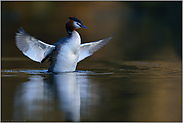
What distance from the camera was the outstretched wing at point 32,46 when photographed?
30.6 feet

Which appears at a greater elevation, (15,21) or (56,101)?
(15,21)

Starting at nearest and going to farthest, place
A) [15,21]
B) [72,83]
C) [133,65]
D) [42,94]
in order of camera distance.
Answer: [42,94]
[72,83]
[133,65]
[15,21]

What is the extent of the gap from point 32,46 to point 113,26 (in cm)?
1773

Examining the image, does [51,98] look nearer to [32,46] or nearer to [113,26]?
[32,46]

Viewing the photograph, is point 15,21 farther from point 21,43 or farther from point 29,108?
point 29,108

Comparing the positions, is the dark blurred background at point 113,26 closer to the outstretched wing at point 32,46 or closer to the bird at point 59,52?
the bird at point 59,52

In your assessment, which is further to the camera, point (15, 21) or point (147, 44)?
point (15, 21)

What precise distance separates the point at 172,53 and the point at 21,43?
671cm

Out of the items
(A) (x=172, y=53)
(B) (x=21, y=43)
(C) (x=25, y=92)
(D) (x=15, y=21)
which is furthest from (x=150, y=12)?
(C) (x=25, y=92)

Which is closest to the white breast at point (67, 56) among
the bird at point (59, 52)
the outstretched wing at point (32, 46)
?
the bird at point (59, 52)

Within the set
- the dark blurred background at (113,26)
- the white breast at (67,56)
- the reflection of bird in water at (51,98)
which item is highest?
the dark blurred background at (113,26)

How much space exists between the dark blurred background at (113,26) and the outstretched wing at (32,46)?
341cm

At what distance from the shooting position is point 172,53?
14.2 metres

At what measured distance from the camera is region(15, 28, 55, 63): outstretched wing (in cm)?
934
